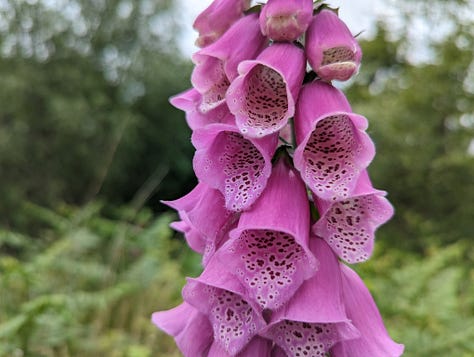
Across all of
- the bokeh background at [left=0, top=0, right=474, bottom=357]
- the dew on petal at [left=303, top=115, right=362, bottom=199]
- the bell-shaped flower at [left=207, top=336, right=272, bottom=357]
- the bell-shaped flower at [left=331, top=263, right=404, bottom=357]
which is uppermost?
the dew on petal at [left=303, top=115, right=362, bottom=199]

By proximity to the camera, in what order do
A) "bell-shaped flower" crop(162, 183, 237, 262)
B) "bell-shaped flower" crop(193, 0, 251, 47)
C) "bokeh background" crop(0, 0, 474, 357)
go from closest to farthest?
"bell-shaped flower" crop(162, 183, 237, 262)
"bell-shaped flower" crop(193, 0, 251, 47)
"bokeh background" crop(0, 0, 474, 357)

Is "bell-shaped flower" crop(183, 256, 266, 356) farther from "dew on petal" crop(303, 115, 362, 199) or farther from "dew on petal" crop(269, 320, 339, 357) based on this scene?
"dew on petal" crop(303, 115, 362, 199)

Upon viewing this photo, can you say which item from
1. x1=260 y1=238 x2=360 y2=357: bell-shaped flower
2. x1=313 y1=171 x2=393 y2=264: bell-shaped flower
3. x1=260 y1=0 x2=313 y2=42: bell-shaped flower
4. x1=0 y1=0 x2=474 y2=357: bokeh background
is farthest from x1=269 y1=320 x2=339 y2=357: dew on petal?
x1=0 y1=0 x2=474 y2=357: bokeh background

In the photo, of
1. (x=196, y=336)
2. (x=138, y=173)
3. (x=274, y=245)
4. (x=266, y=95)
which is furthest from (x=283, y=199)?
(x=138, y=173)

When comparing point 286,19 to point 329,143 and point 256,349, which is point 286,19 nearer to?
point 329,143

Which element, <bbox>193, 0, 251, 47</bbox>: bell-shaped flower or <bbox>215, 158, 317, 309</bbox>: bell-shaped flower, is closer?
<bbox>215, 158, 317, 309</bbox>: bell-shaped flower

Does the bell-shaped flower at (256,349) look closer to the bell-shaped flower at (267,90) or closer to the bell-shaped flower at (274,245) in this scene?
the bell-shaped flower at (274,245)

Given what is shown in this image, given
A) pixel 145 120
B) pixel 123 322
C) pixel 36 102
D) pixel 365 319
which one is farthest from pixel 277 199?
pixel 145 120
